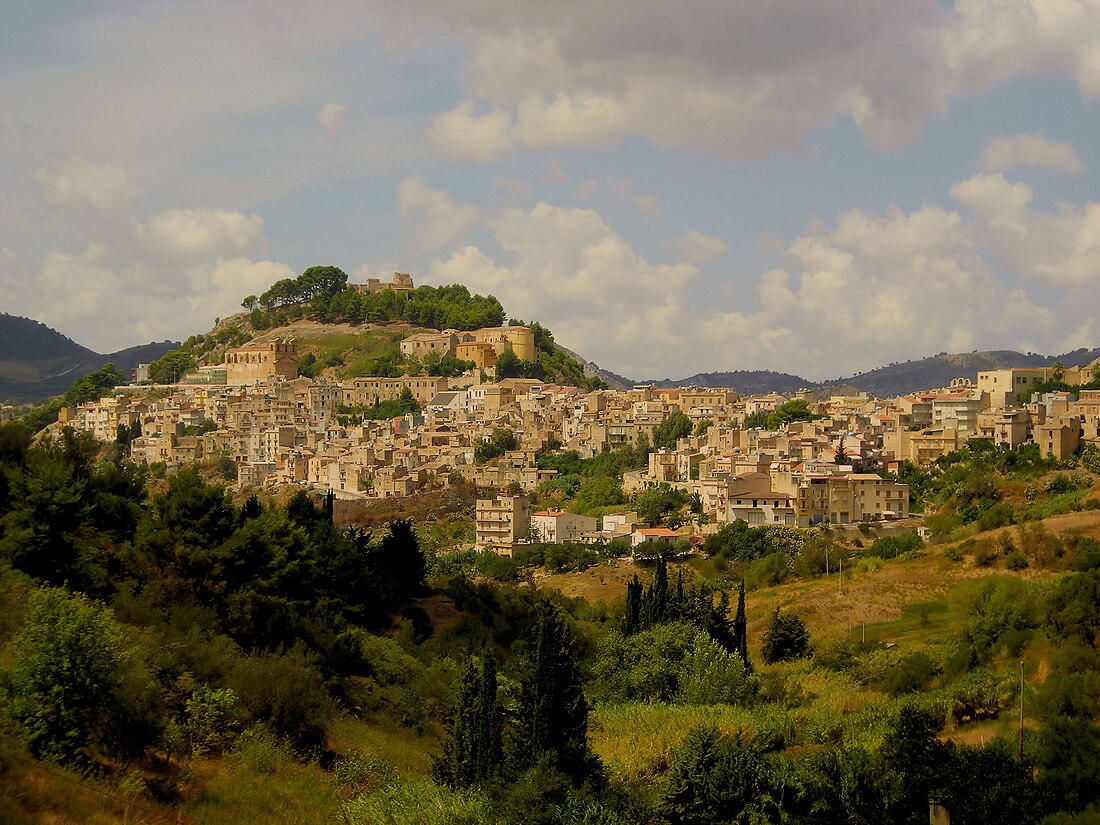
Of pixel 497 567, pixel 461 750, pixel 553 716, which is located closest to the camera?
pixel 461 750

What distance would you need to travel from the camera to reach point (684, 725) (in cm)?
1955

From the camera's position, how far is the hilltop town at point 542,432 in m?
51.6

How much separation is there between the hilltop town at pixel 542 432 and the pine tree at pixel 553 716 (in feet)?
107

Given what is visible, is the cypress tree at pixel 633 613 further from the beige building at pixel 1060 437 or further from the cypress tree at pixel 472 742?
the beige building at pixel 1060 437

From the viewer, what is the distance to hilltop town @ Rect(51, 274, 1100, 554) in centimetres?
5159

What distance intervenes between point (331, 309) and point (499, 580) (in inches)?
2479

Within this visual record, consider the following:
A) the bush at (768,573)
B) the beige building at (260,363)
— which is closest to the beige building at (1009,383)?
the bush at (768,573)

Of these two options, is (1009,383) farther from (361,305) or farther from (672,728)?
(361,305)

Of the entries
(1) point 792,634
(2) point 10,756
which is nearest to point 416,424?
(1) point 792,634

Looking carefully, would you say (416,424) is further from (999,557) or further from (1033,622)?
(1033,622)

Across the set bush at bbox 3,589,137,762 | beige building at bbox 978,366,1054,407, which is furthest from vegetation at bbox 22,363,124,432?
bush at bbox 3,589,137,762

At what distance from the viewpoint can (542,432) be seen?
74.8 meters

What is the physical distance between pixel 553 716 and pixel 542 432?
58.5m

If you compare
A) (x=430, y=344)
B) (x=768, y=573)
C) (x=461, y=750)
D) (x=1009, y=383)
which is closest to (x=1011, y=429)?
(x=1009, y=383)
